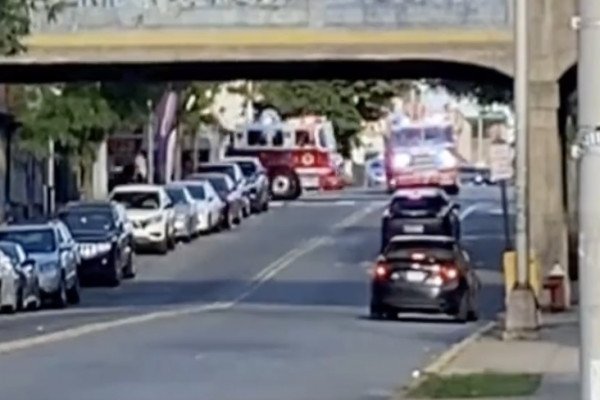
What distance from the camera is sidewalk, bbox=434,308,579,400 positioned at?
22.2m

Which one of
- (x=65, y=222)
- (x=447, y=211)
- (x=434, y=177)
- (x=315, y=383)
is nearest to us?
(x=315, y=383)

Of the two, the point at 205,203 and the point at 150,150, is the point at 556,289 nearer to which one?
the point at 205,203

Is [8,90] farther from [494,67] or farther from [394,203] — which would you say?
[494,67]

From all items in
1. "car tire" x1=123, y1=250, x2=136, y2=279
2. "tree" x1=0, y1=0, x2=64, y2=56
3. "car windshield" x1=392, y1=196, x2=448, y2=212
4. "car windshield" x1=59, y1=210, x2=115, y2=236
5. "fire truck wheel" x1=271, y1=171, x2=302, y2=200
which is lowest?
"fire truck wheel" x1=271, y1=171, x2=302, y2=200

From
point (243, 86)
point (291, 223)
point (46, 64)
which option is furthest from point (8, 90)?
point (243, 86)

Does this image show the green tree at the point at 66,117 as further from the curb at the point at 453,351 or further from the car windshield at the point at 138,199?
the curb at the point at 453,351

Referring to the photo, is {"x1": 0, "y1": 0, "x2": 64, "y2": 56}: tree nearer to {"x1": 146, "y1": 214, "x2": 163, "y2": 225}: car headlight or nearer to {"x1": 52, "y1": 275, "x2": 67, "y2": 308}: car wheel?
Answer: {"x1": 52, "y1": 275, "x2": 67, "y2": 308}: car wheel

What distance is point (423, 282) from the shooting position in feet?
119

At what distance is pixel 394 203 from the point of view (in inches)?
2110

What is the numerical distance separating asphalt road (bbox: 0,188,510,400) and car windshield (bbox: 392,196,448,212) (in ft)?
5.71

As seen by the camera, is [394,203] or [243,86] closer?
[394,203]

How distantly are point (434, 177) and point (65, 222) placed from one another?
3104 cm

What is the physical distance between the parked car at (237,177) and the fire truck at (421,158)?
7.36 metres

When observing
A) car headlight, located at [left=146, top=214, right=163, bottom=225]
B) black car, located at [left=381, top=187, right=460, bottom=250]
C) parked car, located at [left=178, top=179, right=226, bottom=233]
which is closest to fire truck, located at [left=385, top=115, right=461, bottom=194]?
parked car, located at [left=178, top=179, right=226, bottom=233]
